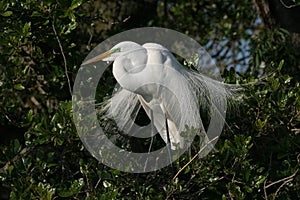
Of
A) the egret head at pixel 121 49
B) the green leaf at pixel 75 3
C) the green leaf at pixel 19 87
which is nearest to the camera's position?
the egret head at pixel 121 49

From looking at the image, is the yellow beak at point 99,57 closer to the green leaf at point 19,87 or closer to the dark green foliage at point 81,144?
the dark green foliage at point 81,144

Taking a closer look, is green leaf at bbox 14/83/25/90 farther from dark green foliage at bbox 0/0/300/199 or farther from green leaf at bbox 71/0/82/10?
green leaf at bbox 71/0/82/10

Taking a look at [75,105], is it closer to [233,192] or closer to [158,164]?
[158,164]

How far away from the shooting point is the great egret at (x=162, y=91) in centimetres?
169

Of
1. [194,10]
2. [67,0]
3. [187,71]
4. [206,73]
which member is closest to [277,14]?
[194,10]

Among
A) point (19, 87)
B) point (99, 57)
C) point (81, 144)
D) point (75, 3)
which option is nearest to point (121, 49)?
point (99, 57)

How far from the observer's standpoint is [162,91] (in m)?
1.80

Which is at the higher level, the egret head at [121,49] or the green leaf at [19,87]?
the egret head at [121,49]

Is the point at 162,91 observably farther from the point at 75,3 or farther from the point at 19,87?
the point at 19,87

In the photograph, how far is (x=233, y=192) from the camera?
5.76 feet

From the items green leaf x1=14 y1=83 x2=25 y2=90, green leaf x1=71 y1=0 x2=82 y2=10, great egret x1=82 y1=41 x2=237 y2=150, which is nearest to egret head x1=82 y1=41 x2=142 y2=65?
great egret x1=82 y1=41 x2=237 y2=150

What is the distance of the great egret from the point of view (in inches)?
66.6

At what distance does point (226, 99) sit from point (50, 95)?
707mm

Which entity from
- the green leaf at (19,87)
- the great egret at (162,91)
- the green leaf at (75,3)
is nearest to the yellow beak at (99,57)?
the great egret at (162,91)
